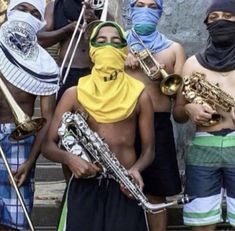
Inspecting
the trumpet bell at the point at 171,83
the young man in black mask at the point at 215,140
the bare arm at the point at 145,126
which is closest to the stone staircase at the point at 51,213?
the young man in black mask at the point at 215,140

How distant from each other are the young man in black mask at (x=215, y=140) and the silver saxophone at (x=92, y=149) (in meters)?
0.64

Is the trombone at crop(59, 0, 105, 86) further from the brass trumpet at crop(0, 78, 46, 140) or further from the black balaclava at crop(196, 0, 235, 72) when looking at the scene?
the brass trumpet at crop(0, 78, 46, 140)

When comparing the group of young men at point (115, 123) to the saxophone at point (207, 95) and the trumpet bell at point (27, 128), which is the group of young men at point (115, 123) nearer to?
the saxophone at point (207, 95)

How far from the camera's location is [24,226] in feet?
18.0

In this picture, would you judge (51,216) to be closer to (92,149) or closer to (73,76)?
(73,76)

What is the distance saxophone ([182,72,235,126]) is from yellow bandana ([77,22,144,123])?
0.54 meters

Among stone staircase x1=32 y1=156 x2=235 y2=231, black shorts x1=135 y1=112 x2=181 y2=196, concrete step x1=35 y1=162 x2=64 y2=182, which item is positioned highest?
black shorts x1=135 y1=112 x2=181 y2=196

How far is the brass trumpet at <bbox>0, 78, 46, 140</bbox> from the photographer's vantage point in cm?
514

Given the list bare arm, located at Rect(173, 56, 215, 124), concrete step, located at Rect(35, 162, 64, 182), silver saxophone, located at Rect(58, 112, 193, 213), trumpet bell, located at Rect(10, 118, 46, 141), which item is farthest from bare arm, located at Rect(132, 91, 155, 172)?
concrete step, located at Rect(35, 162, 64, 182)

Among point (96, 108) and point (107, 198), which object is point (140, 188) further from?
point (96, 108)

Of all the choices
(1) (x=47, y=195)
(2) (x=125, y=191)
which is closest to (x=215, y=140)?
(2) (x=125, y=191)

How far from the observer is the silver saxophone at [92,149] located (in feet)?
16.9

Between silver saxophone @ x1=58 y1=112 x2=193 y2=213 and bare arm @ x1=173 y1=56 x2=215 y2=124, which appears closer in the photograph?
silver saxophone @ x1=58 y1=112 x2=193 y2=213

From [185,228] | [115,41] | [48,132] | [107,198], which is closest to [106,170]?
[107,198]
